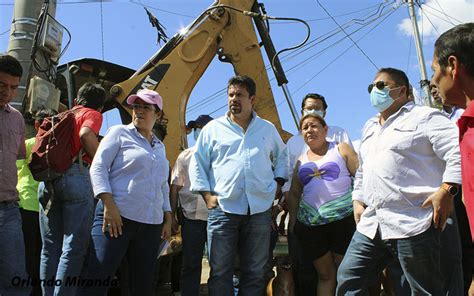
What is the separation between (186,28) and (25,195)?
2.84m

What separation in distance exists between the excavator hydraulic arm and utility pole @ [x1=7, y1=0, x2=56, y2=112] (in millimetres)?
1100

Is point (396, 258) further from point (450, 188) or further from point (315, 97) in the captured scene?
point (315, 97)

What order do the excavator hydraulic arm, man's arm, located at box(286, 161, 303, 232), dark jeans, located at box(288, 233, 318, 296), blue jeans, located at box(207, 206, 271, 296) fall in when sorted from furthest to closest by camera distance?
the excavator hydraulic arm, man's arm, located at box(286, 161, 303, 232), dark jeans, located at box(288, 233, 318, 296), blue jeans, located at box(207, 206, 271, 296)

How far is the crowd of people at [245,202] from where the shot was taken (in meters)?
2.60

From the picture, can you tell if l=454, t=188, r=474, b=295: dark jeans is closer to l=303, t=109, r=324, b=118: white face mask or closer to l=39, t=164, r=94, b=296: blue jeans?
l=303, t=109, r=324, b=118: white face mask

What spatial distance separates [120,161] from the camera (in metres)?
3.03

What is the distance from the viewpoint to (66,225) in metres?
3.09

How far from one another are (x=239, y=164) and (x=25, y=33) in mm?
3657

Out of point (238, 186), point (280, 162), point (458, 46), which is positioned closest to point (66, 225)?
point (238, 186)

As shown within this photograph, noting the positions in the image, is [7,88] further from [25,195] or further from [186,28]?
[186,28]

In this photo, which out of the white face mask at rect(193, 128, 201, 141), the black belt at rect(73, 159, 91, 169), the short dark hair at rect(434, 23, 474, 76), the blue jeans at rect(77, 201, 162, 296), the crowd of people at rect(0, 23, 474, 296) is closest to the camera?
the short dark hair at rect(434, 23, 474, 76)

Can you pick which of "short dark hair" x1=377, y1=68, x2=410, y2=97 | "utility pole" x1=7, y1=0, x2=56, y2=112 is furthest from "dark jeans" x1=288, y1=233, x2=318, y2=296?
"utility pole" x1=7, y1=0, x2=56, y2=112

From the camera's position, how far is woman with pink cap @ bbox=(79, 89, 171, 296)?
112 inches

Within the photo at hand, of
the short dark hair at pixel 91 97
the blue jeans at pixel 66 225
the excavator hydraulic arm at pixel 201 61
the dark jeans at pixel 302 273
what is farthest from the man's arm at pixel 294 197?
the short dark hair at pixel 91 97
